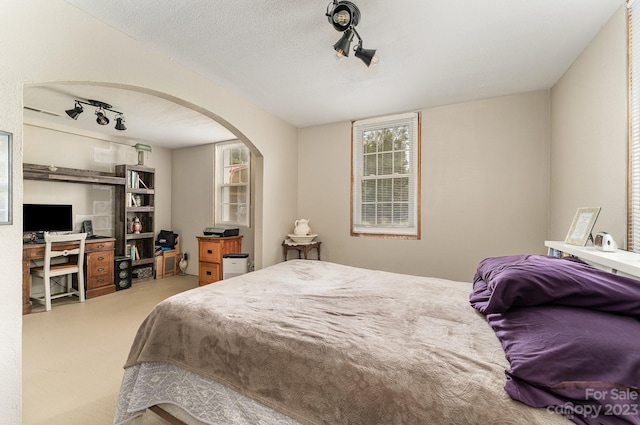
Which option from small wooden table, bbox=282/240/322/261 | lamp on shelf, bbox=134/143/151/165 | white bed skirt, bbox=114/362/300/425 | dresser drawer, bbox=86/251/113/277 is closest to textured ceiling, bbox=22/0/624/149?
small wooden table, bbox=282/240/322/261

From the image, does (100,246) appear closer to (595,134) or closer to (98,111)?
(98,111)

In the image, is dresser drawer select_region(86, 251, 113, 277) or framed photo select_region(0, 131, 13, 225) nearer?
framed photo select_region(0, 131, 13, 225)

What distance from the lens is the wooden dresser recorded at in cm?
427

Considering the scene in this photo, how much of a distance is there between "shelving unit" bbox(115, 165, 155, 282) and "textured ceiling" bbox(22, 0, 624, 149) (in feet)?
10.4

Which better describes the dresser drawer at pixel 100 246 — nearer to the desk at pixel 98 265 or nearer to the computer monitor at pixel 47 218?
the desk at pixel 98 265

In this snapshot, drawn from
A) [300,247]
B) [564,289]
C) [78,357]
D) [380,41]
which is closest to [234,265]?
[300,247]

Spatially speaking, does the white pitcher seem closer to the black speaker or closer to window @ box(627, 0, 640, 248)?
the black speaker

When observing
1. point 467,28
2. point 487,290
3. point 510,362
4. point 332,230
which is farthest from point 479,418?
point 332,230

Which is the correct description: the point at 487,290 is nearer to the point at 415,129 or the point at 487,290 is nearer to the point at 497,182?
the point at 497,182

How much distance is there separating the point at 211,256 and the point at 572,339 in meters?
4.37

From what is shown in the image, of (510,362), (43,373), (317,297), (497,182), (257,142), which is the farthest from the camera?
(257,142)

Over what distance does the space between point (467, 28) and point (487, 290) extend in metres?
1.84

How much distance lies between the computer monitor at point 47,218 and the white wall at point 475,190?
444cm

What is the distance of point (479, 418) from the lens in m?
0.76
